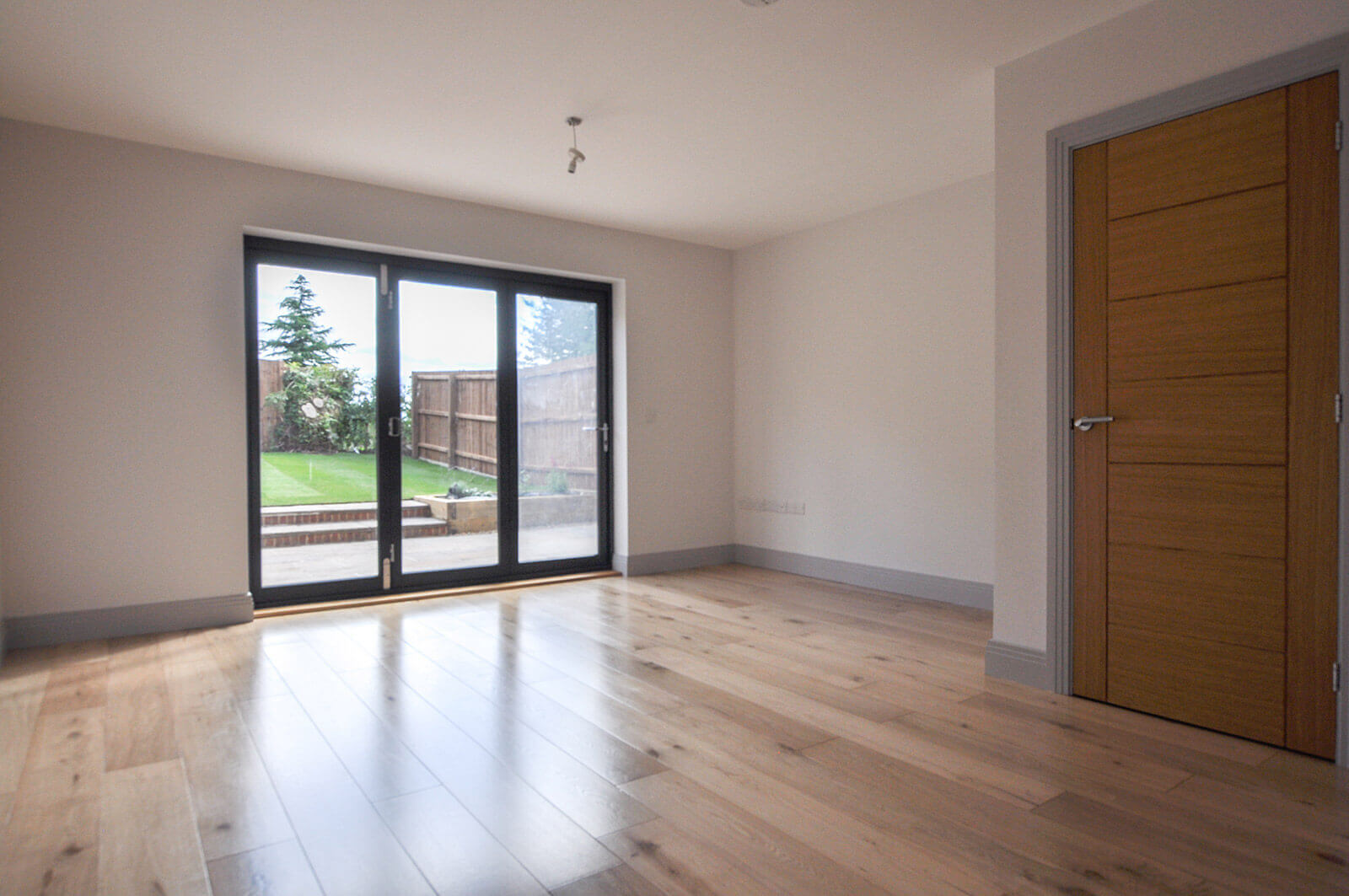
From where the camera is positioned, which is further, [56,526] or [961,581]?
[961,581]

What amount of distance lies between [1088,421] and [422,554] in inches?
156

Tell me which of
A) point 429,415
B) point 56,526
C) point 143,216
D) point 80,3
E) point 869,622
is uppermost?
point 80,3

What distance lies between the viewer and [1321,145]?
240 centimetres

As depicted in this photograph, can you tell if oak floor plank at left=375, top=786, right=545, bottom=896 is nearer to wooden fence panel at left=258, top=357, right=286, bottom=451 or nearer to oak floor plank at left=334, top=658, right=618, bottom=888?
oak floor plank at left=334, top=658, right=618, bottom=888

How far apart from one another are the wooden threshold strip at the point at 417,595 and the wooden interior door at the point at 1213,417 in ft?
11.4

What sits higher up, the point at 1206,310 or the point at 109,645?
the point at 1206,310

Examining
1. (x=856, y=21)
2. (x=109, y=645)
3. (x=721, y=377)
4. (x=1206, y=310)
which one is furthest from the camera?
(x=721, y=377)

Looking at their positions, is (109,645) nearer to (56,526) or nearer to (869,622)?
(56,526)

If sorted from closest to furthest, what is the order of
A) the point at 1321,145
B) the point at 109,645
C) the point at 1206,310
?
the point at 1321,145 < the point at 1206,310 < the point at 109,645

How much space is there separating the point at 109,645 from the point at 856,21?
4406mm

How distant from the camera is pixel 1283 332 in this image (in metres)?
2.47

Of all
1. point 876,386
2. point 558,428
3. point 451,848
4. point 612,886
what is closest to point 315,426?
point 558,428

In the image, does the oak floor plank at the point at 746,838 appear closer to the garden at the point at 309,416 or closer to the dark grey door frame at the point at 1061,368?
the dark grey door frame at the point at 1061,368

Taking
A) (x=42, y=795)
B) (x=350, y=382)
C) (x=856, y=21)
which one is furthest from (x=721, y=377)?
(x=42, y=795)
